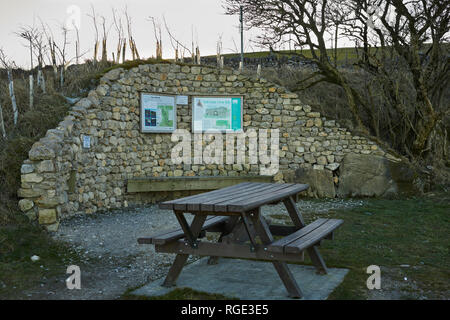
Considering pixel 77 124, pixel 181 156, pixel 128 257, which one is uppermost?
pixel 77 124

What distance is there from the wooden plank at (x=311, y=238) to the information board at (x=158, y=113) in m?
5.54

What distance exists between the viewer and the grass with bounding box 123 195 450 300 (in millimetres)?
4055

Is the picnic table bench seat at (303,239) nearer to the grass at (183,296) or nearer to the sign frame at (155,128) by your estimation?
the grass at (183,296)

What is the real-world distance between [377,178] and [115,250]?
6209mm

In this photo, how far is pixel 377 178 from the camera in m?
9.86

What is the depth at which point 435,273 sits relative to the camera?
459 cm

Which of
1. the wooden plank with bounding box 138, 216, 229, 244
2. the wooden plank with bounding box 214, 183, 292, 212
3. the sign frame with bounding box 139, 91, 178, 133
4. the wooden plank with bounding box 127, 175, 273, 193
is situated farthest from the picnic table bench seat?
the sign frame with bounding box 139, 91, 178, 133

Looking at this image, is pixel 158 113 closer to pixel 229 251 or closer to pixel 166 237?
pixel 166 237

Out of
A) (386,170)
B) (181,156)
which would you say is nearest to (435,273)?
(386,170)

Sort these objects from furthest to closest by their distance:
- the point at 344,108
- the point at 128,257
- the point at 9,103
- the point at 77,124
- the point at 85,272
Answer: the point at 344,108, the point at 9,103, the point at 77,124, the point at 128,257, the point at 85,272

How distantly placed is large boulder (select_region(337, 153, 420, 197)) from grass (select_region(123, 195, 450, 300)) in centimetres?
82

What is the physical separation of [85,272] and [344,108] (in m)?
8.79
